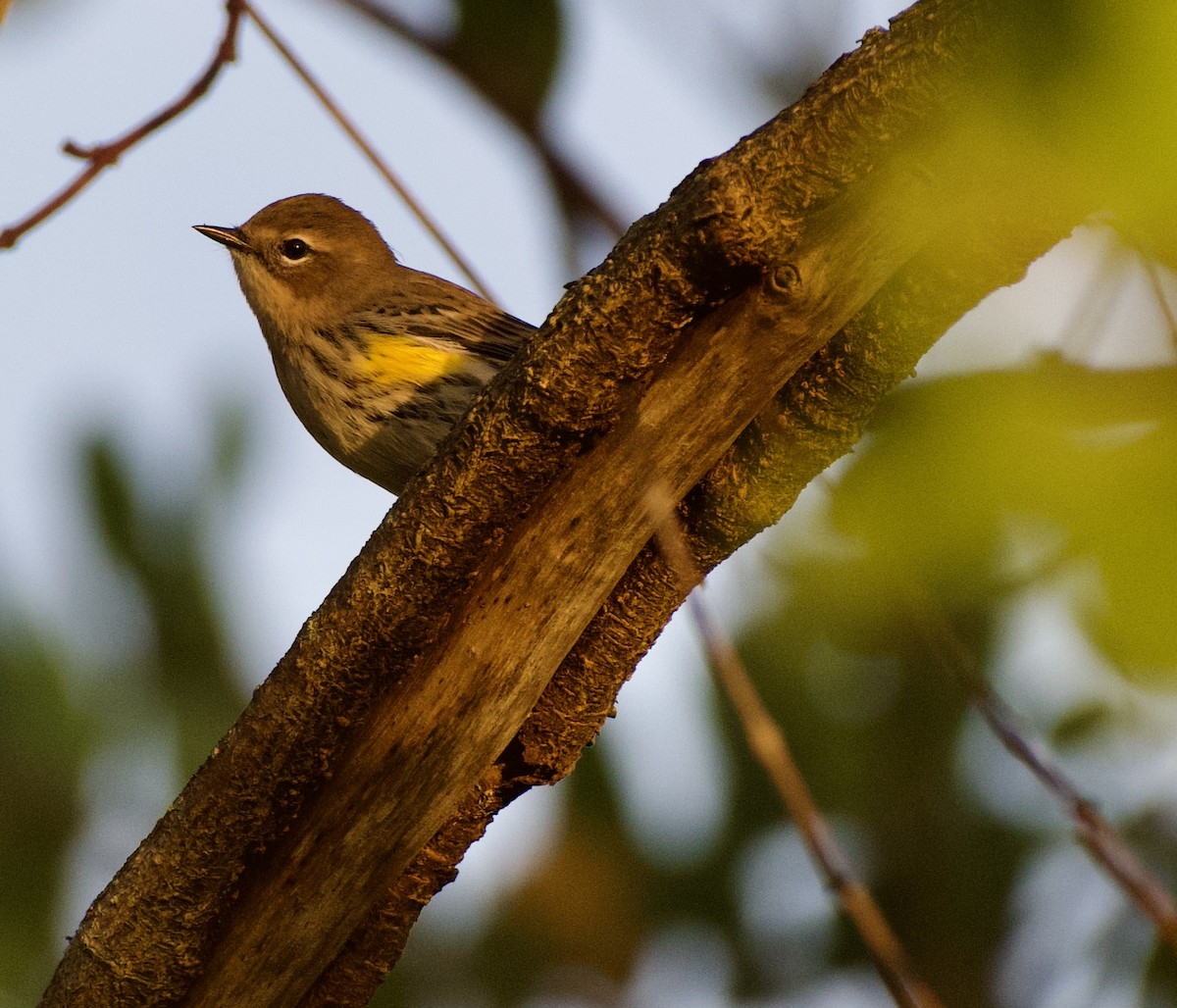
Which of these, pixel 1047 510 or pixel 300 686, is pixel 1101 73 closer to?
pixel 1047 510

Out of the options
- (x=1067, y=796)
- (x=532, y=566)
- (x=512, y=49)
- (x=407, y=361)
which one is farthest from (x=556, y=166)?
(x=1067, y=796)

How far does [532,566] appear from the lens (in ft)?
10.7

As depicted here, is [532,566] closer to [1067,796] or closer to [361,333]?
[1067,796]

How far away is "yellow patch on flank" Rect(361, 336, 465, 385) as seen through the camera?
5836mm

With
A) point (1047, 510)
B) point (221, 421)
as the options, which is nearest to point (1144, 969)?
point (1047, 510)

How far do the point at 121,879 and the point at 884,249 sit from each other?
2.34m

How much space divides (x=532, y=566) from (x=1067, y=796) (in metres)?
1.53

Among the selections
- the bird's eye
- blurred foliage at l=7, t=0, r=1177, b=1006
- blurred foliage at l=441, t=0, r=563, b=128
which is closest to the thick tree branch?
blurred foliage at l=7, t=0, r=1177, b=1006

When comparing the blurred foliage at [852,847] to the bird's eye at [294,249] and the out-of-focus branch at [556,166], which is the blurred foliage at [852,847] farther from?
the bird's eye at [294,249]

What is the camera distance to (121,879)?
349 centimetres

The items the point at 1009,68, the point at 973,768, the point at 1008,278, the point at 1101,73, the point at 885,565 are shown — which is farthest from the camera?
the point at 973,768

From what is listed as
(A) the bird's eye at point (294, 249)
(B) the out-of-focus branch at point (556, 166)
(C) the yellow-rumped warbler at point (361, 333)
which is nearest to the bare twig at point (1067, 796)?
(B) the out-of-focus branch at point (556, 166)

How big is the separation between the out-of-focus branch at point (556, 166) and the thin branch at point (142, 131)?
0.73 m

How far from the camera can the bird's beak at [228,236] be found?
729cm
